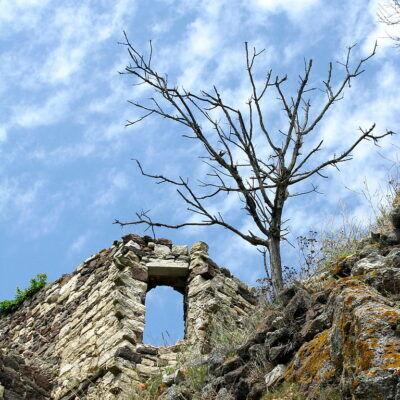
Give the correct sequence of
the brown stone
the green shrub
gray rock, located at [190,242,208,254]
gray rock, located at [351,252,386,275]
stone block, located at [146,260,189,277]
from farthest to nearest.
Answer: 1. the green shrub
2. gray rock, located at [190,242,208,254]
3. stone block, located at [146,260,189,277]
4. the brown stone
5. gray rock, located at [351,252,386,275]

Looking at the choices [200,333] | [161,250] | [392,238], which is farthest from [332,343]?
[161,250]

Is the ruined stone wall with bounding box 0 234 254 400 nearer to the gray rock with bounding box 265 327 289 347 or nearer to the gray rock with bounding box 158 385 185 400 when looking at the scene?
the gray rock with bounding box 158 385 185 400

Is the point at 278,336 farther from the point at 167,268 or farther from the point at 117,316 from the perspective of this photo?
the point at 167,268

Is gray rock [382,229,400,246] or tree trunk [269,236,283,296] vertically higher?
tree trunk [269,236,283,296]

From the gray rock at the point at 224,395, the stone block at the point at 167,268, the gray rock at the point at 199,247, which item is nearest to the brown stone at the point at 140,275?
the stone block at the point at 167,268

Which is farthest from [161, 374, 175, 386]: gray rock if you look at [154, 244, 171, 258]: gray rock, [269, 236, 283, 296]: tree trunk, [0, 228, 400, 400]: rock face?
[154, 244, 171, 258]: gray rock

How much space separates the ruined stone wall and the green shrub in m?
0.72

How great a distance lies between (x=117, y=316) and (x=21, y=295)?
3725mm

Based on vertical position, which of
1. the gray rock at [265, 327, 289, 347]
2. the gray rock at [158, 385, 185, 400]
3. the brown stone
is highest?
the brown stone

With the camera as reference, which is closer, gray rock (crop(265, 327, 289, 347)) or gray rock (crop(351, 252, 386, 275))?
gray rock (crop(351, 252, 386, 275))

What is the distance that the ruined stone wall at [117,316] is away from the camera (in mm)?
6797

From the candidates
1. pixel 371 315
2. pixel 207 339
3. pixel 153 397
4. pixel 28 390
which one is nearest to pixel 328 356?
pixel 371 315

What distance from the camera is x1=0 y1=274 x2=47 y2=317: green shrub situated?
1036 cm

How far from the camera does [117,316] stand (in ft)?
24.0
